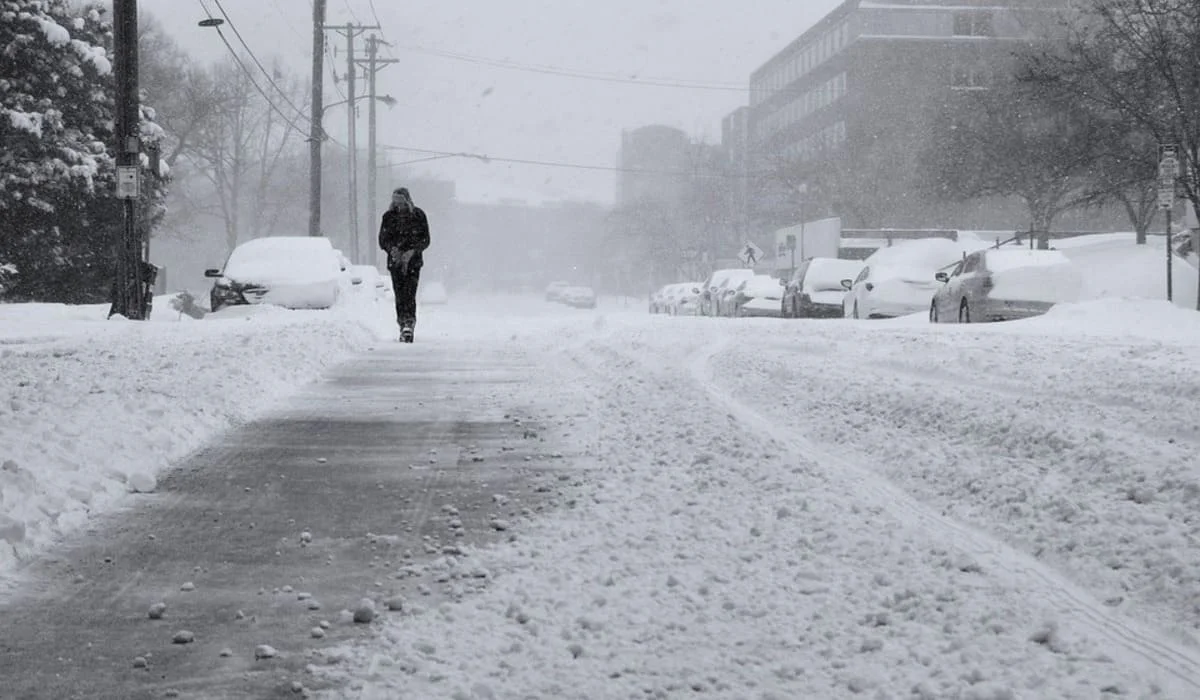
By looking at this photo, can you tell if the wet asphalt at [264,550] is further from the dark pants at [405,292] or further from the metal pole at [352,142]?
the metal pole at [352,142]

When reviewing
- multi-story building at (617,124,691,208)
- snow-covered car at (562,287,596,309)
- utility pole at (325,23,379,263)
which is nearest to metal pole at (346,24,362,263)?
utility pole at (325,23,379,263)

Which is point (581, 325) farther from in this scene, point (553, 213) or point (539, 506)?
point (553, 213)

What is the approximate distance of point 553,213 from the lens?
150375 mm

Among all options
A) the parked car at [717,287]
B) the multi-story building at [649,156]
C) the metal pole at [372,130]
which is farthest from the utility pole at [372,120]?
the multi-story building at [649,156]

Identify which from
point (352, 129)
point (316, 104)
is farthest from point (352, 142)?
point (316, 104)

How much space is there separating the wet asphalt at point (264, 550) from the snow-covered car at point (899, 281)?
16355 mm

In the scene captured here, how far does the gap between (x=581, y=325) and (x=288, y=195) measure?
57.7 m

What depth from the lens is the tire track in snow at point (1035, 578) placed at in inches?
129

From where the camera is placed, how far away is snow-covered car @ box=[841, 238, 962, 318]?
2339 centimetres

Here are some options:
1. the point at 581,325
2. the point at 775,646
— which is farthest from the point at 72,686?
the point at 581,325

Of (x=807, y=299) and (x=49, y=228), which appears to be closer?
(x=807, y=299)

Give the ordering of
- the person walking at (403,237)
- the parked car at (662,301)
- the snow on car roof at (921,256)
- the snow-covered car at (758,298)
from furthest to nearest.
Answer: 1. the parked car at (662,301)
2. the snow-covered car at (758,298)
3. the snow on car roof at (921,256)
4. the person walking at (403,237)

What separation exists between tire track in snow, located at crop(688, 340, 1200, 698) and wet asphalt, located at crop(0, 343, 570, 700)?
1340 millimetres

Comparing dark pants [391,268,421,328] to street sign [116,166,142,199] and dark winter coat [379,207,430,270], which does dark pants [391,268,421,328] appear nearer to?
dark winter coat [379,207,430,270]
